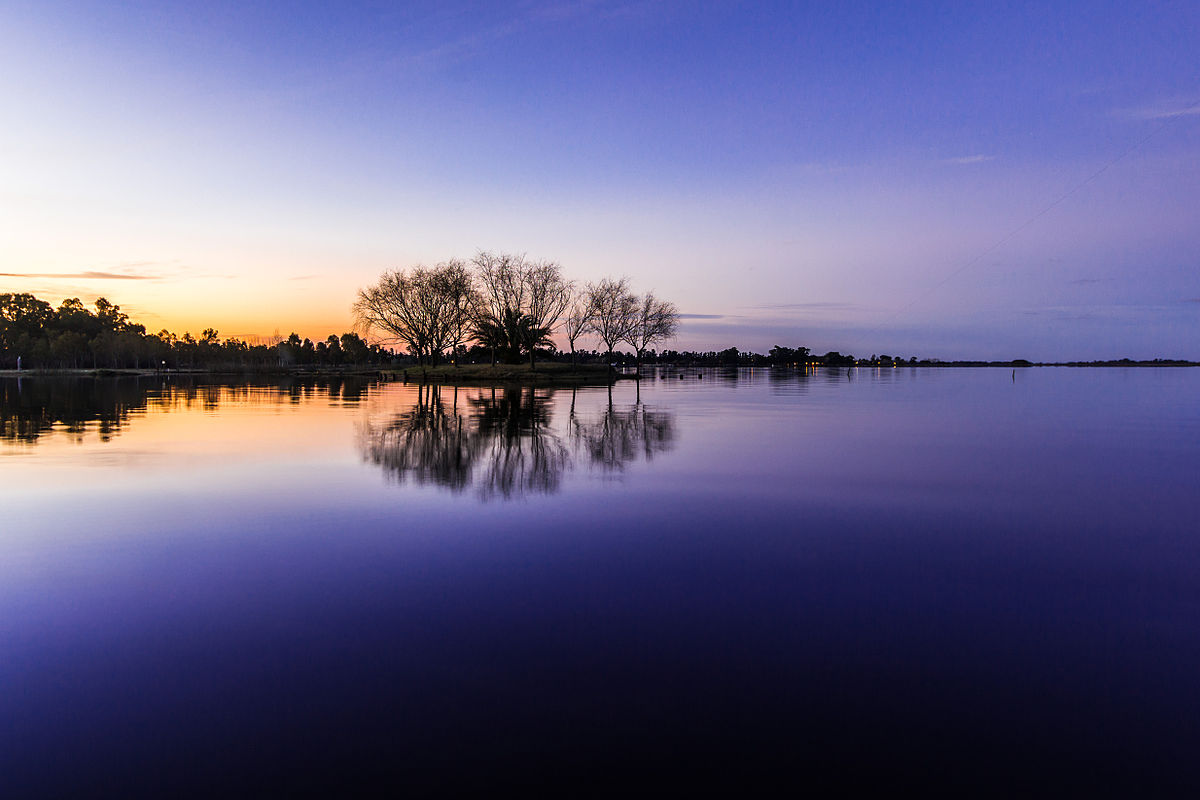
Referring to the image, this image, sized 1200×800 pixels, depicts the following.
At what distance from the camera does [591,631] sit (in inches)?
262

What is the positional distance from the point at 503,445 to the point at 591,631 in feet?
47.0

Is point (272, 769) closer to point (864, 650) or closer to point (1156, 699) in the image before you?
point (864, 650)

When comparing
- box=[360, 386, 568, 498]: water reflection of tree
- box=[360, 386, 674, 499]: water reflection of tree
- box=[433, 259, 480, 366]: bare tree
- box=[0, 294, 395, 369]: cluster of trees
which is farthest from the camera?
box=[0, 294, 395, 369]: cluster of trees

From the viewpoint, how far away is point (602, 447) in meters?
20.7

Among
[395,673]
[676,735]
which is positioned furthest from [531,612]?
[676,735]

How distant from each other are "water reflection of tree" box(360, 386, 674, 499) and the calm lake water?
0.42 m

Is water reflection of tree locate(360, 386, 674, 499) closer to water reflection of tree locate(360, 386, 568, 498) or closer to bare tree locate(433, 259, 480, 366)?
water reflection of tree locate(360, 386, 568, 498)

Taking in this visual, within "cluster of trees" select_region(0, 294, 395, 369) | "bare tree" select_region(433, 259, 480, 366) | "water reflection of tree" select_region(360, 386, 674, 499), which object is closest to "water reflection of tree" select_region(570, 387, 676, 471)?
"water reflection of tree" select_region(360, 386, 674, 499)

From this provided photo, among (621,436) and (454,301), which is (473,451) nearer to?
(621,436)

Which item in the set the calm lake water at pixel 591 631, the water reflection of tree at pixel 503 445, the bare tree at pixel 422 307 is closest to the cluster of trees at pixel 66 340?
the bare tree at pixel 422 307

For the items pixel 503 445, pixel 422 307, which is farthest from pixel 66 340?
pixel 503 445

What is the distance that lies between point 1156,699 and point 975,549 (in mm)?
4546

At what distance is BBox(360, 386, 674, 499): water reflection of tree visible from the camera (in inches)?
595

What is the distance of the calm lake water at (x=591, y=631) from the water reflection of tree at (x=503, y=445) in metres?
0.42
